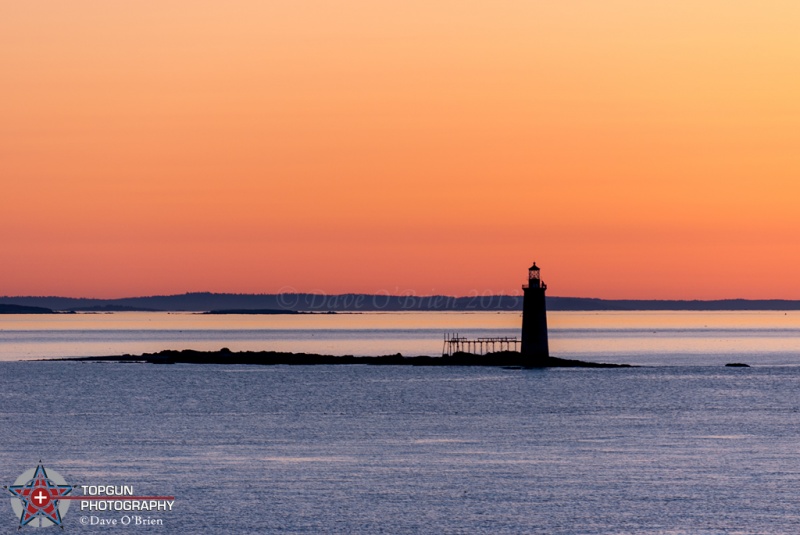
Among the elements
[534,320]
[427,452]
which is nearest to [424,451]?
[427,452]

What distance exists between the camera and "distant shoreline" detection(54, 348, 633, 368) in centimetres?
11175

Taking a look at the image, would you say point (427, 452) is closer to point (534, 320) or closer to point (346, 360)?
point (534, 320)

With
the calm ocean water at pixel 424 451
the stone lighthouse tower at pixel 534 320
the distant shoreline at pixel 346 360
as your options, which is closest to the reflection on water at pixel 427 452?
the calm ocean water at pixel 424 451

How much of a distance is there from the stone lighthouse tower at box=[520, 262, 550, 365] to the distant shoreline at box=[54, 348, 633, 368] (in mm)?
1319

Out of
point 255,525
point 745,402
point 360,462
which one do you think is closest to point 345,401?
point 745,402

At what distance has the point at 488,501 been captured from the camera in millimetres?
39062

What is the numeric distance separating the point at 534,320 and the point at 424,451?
161 feet

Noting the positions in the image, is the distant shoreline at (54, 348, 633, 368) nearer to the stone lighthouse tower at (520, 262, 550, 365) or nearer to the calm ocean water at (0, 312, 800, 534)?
the stone lighthouse tower at (520, 262, 550, 365)

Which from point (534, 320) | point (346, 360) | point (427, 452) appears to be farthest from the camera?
point (346, 360)

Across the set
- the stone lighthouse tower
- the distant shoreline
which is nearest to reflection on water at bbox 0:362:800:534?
the stone lighthouse tower

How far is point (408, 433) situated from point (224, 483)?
1812cm

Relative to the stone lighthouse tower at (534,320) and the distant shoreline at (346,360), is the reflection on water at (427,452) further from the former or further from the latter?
the distant shoreline at (346,360)

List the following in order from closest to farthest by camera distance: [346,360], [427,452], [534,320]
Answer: [427,452] → [534,320] → [346,360]

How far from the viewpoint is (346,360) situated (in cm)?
12031
